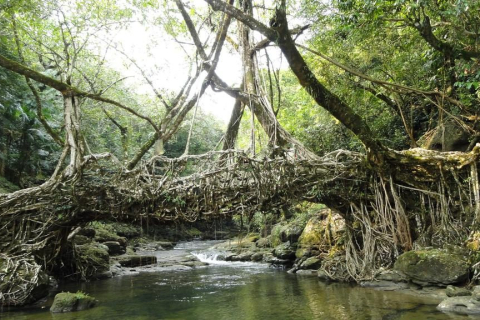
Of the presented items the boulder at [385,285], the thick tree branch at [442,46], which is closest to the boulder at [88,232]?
the boulder at [385,285]

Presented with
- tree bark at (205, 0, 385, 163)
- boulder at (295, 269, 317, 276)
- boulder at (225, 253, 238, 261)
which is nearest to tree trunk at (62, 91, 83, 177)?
tree bark at (205, 0, 385, 163)

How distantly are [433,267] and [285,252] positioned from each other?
5387 millimetres

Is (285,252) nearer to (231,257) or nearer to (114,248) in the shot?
(231,257)

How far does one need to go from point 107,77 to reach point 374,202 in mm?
10852

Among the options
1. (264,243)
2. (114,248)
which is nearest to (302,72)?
(264,243)

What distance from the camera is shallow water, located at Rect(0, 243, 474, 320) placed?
5824 millimetres

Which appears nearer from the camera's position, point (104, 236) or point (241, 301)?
point (241, 301)

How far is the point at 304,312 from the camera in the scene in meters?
5.94

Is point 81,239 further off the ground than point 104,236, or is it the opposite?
point 104,236

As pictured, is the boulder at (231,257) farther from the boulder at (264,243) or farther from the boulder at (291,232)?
the boulder at (291,232)

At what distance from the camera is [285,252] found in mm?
11422

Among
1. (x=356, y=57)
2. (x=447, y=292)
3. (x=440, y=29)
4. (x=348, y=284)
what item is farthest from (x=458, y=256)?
(x=356, y=57)

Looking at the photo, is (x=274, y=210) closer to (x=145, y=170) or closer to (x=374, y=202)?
(x=374, y=202)

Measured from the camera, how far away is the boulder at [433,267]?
20.6ft
